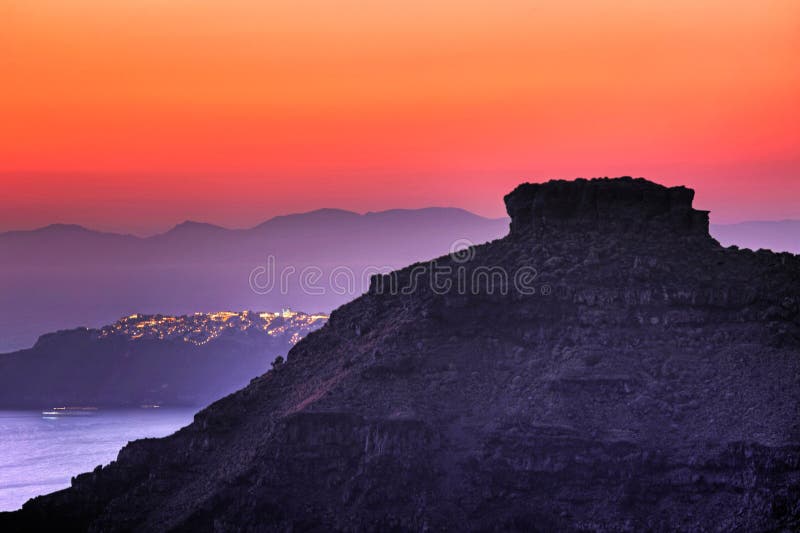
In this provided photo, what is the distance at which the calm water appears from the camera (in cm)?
11906

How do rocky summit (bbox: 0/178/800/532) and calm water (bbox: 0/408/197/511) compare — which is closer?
rocky summit (bbox: 0/178/800/532)

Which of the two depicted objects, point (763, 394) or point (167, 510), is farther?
point (167, 510)

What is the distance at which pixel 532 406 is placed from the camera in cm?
7338

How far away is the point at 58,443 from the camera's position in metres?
152

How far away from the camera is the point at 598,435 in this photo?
7094 centimetres

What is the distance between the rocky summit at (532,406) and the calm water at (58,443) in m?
30.9

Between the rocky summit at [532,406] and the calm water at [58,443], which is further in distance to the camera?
the calm water at [58,443]

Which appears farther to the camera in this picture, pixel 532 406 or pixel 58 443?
pixel 58 443

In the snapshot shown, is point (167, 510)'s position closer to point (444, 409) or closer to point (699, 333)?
point (444, 409)

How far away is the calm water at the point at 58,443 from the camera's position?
119062 millimetres

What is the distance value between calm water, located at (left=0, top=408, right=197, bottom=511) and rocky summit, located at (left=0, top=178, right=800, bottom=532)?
101 feet

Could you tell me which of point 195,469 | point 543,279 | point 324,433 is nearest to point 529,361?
point 543,279

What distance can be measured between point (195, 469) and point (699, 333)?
25154mm

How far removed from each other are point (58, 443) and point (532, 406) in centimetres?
8817
